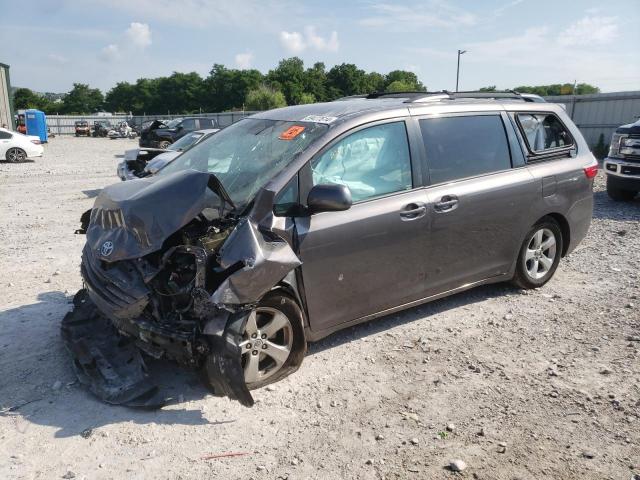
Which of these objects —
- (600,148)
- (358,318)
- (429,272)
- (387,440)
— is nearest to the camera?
(387,440)

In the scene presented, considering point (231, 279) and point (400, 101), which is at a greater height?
point (400, 101)

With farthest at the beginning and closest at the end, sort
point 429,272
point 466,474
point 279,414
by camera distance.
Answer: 1. point 429,272
2. point 279,414
3. point 466,474

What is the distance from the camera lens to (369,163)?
393 cm

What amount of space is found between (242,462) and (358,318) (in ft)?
4.79

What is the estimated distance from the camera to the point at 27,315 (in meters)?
4.64

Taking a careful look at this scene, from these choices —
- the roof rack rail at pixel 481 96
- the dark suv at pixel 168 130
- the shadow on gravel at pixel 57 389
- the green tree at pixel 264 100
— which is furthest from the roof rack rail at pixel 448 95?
the green tree at pixel 264 100

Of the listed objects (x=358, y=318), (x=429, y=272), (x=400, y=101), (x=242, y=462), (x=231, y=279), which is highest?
(x=400, y=101)

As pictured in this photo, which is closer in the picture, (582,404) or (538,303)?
(582,404)

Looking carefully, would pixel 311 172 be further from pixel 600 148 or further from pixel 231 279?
pixel 600 148

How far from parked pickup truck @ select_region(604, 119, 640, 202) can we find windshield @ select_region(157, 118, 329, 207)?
813cm

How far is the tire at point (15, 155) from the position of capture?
1998 centimetres

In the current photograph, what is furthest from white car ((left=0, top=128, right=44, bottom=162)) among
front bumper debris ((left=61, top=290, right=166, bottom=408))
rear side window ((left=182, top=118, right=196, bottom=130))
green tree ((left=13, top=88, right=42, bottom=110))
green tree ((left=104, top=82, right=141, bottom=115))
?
green tree ((left=104, top=82, right=141, bottom=115))

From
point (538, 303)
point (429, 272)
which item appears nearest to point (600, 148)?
point (538, 303)

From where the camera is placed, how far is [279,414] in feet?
10.8
